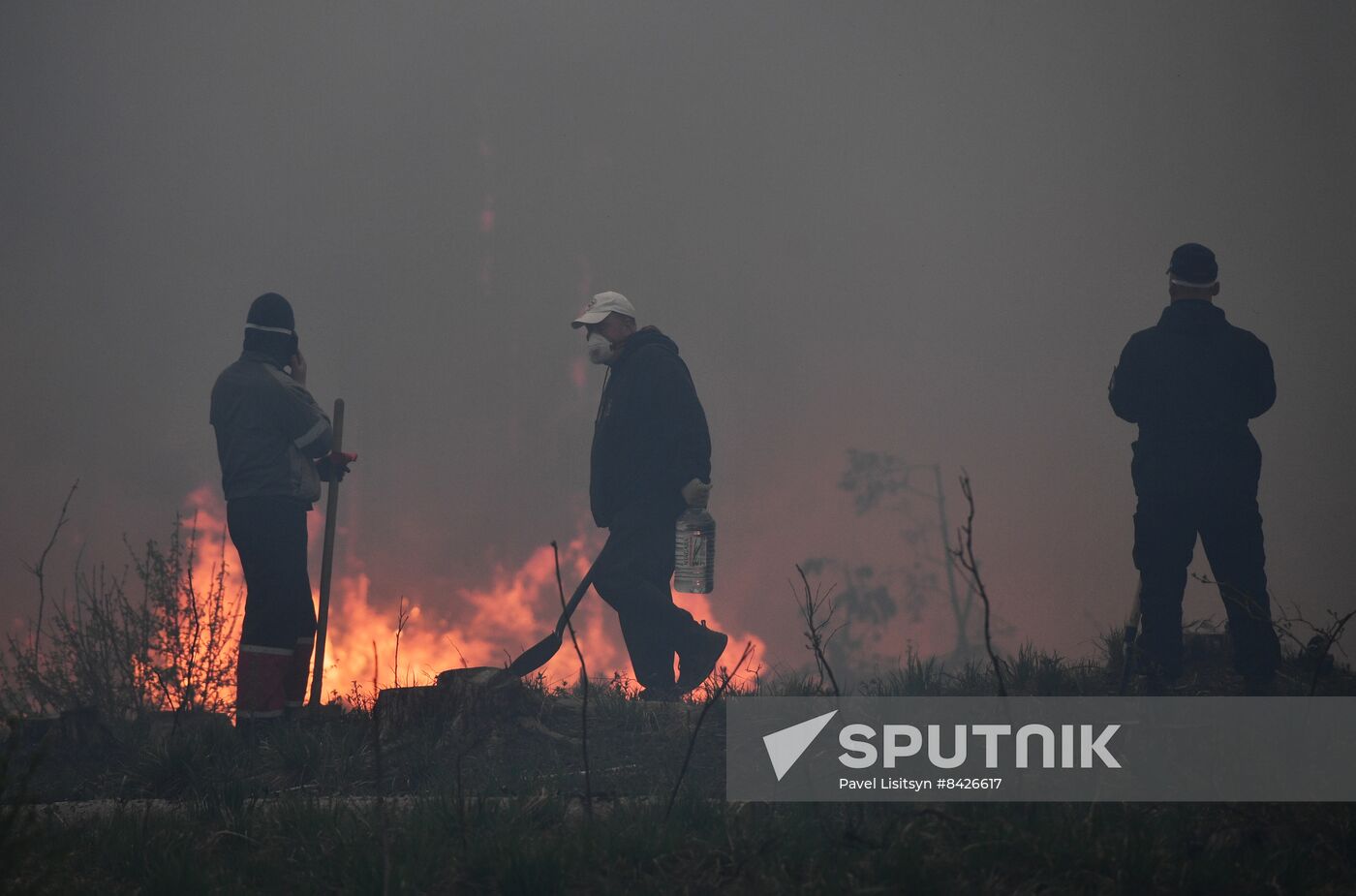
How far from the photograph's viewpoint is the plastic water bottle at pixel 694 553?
7.63 meters

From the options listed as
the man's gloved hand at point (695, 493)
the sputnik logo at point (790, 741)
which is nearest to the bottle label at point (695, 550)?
the man's gloved hand at point (695, 493)

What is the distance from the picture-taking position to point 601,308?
26.7 ft

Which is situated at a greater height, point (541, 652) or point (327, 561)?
point (327, 561)

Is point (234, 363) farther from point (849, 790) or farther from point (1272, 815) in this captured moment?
point (1272, 815)

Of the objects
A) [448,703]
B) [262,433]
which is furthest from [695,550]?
[262,433]

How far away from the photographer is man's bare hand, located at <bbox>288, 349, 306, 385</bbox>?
25.8 feet

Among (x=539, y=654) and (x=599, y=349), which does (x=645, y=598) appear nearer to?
(x=539, y=654)

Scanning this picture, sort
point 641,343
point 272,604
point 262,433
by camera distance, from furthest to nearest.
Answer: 1. point 641,343
2. point 262,433
3. point 272,604

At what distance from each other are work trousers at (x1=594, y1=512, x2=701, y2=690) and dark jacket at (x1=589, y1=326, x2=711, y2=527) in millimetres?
137

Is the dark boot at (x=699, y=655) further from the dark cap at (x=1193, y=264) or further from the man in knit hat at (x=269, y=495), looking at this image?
the dark cap at (x=1193, y=264)

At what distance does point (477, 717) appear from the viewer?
21.6 ft

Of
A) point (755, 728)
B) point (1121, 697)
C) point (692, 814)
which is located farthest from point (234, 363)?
point (1121, 697)

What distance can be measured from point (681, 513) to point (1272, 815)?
13.8 ft

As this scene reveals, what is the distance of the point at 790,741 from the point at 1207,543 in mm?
2872
